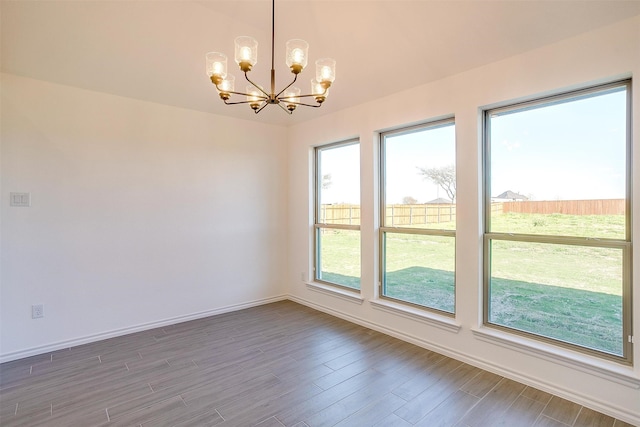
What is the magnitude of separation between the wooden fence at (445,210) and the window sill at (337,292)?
2.93 feet

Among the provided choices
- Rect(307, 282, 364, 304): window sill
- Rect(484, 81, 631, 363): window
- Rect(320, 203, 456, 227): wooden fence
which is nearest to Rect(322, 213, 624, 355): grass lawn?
Rect(484, 81, 631, 363): window

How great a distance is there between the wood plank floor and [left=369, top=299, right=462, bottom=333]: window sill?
283 millimetres

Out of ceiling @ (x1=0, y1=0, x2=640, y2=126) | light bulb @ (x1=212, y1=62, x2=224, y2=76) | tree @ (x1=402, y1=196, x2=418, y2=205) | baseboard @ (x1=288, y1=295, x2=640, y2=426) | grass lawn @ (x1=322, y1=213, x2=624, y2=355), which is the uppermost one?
ceiling @ (x1=0, y1=0, x2=640, y2=126)

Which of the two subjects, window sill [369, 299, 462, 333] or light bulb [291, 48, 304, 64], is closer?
light bulb [291, 48, 304, 64]

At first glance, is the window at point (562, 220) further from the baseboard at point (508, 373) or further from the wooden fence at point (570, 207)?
the baseboard at point (508, 373)

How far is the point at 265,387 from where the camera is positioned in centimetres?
247

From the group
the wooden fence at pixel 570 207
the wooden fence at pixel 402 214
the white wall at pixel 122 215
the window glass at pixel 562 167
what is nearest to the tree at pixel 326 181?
the wooden fence at pixel 402 214

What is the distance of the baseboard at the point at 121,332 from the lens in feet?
9.71

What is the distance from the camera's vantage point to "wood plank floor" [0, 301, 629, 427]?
211 cm

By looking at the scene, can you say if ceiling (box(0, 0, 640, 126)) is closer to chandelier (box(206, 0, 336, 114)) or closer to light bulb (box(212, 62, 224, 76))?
chandelier (box(206, 0, 336, 114))

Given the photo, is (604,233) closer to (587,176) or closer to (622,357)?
(587,176)

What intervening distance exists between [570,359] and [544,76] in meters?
2.12

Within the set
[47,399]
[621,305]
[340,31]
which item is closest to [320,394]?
[47,399]

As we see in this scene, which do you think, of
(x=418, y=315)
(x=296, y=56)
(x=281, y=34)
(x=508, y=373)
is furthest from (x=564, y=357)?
(x=281, y=34)
